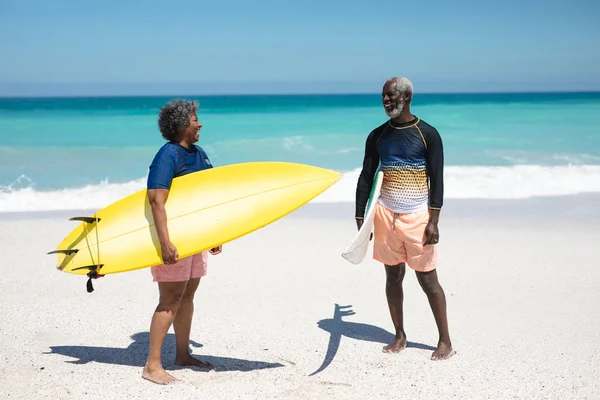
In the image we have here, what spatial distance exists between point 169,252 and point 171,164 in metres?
0.41

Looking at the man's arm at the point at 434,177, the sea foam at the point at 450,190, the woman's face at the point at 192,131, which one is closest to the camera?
the woman's face at the point at 192,131

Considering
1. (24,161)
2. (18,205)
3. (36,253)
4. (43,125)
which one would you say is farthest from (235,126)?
(36,253)

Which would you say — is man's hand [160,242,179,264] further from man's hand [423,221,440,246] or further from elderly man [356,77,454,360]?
man's hand [423,221,440,246]

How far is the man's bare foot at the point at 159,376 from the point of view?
3340 millimetres

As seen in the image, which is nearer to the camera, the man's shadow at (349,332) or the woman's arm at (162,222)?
the woman's arm at (162,222)

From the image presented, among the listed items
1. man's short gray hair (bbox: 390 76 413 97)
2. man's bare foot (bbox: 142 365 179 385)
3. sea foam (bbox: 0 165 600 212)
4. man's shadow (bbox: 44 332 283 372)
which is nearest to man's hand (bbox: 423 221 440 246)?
man's short gray hair (bbox: 390 76 413 97)

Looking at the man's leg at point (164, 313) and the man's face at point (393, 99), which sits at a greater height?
the man's face at point (393, 99)

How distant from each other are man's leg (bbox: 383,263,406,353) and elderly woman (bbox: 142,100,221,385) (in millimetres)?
1058

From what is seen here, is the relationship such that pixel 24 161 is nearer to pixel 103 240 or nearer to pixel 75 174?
pixel 75 174

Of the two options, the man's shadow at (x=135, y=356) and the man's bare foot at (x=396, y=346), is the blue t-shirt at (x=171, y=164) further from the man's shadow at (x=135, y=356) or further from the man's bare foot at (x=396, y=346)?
the man's bare foot at (x=396, y=346)

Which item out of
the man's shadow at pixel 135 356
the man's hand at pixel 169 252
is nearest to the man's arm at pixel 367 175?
the man's shadow at pixel 135 356

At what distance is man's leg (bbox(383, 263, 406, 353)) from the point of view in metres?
3.74

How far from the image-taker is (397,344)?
3.87 m

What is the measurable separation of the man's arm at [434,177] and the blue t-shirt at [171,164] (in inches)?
45.6
